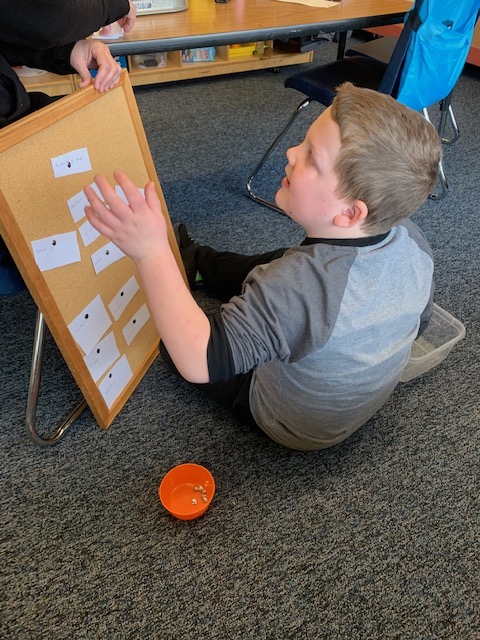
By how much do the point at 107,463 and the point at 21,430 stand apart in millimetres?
244

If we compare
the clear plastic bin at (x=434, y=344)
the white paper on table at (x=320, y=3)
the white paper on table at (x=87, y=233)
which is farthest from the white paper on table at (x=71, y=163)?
the white paper on table at (x=320, y=3)

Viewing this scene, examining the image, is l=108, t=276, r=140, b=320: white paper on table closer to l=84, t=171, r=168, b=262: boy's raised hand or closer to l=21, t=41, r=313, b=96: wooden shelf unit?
l=84, t=171, r=168, b=262: boy's raised hand

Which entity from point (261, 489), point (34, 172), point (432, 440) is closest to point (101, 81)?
point (34, 172)

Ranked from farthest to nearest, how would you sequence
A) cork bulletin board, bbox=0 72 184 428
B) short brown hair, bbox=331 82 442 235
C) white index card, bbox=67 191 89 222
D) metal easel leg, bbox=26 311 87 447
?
1. metal easel leg, bbox=26 311 87 447
2. white index card, bbox=67 191 89 222
3. cork bulletin board, bbox=0 72 184 428
4. short brown hair, bbox=331 82 442 235

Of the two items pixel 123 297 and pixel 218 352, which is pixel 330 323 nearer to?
pixel 218 352

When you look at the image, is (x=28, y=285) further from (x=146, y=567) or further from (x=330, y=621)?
(x=330, y=621)

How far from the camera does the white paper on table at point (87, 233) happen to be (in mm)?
1089

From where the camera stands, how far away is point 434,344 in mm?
1483

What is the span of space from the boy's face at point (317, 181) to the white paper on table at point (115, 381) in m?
0.63

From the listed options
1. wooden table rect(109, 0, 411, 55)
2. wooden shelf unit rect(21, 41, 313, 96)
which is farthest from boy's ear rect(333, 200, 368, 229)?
wooden shelf unit rect(21, 41, 313, 96)

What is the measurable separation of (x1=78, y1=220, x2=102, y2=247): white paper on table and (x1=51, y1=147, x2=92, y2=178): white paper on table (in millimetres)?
109

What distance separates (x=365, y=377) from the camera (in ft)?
3.29

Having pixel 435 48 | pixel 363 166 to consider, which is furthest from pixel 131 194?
pixel 435 48

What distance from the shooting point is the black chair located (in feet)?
5.05
